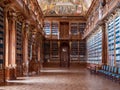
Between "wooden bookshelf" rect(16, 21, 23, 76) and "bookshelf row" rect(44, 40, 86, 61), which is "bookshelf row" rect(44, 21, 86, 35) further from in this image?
"wooden bookshelf" rect(16, 21, 23, 76)

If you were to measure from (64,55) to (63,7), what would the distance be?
5762mm

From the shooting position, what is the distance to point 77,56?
3123cm

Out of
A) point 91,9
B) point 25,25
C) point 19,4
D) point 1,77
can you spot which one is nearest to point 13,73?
point 1,77

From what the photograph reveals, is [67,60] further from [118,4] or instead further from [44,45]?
[118,4]

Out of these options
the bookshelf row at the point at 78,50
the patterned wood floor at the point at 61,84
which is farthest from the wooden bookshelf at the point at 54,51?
the patterned wood floor at the point at 61,84

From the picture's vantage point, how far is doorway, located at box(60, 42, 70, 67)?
3138 cm

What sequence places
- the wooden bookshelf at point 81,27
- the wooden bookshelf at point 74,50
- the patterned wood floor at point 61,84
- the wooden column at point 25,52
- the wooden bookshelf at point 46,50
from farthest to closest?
the wooden bookshelf at point 81,27 < the wooden bookshelf at point 46,50 < the wooden bookshelf at point 74,50 < the wooden column at point 25,52 < the patterned wood floor at point 61,84

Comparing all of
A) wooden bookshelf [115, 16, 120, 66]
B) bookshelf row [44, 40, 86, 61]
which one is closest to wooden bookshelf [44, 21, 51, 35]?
bookshelf row [44, 40, 86, 61]

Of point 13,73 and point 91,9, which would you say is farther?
point 91,9

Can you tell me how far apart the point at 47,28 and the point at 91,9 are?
7.39 metres

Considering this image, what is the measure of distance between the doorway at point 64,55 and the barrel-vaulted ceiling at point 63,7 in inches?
144

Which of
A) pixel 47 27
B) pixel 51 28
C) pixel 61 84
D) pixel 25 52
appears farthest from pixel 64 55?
pixel 61 84

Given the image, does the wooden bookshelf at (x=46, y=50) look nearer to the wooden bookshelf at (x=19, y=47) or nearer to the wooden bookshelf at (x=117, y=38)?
the wooden bookshelf at (x=19, y=47)

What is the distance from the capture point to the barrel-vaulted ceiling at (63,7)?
104 ft
